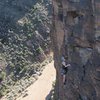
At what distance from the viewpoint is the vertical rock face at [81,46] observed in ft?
83.1

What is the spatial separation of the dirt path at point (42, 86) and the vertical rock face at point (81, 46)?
17939mm

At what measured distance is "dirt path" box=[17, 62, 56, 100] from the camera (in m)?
48.5

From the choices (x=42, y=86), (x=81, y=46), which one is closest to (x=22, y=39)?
(x=42, y=86)

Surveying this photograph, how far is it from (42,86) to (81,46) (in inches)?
941

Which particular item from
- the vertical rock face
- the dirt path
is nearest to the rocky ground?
the dirt path

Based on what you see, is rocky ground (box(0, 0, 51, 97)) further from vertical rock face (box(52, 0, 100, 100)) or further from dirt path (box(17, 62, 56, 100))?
vertical rock face (box(52, 0, 100, 100))

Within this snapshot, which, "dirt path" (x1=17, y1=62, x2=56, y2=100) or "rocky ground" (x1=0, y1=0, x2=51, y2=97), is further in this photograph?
"rocky ground" (x1=0, y1=0, x2=51, y2=97)

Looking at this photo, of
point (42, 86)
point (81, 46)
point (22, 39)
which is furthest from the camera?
point (22, 39)

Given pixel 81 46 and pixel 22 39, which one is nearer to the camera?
pixel 81 46

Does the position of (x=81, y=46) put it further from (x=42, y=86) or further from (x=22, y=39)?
(x=22, y=39)

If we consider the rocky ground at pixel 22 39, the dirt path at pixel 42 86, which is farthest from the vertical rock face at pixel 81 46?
the rocky ground at pixel 22 39

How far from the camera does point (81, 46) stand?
27.3 metres

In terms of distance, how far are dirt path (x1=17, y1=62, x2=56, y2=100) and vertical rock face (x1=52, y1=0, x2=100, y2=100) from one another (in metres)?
17.9

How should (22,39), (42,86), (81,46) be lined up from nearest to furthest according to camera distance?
(81,46) < (42,86) < (22,39)
